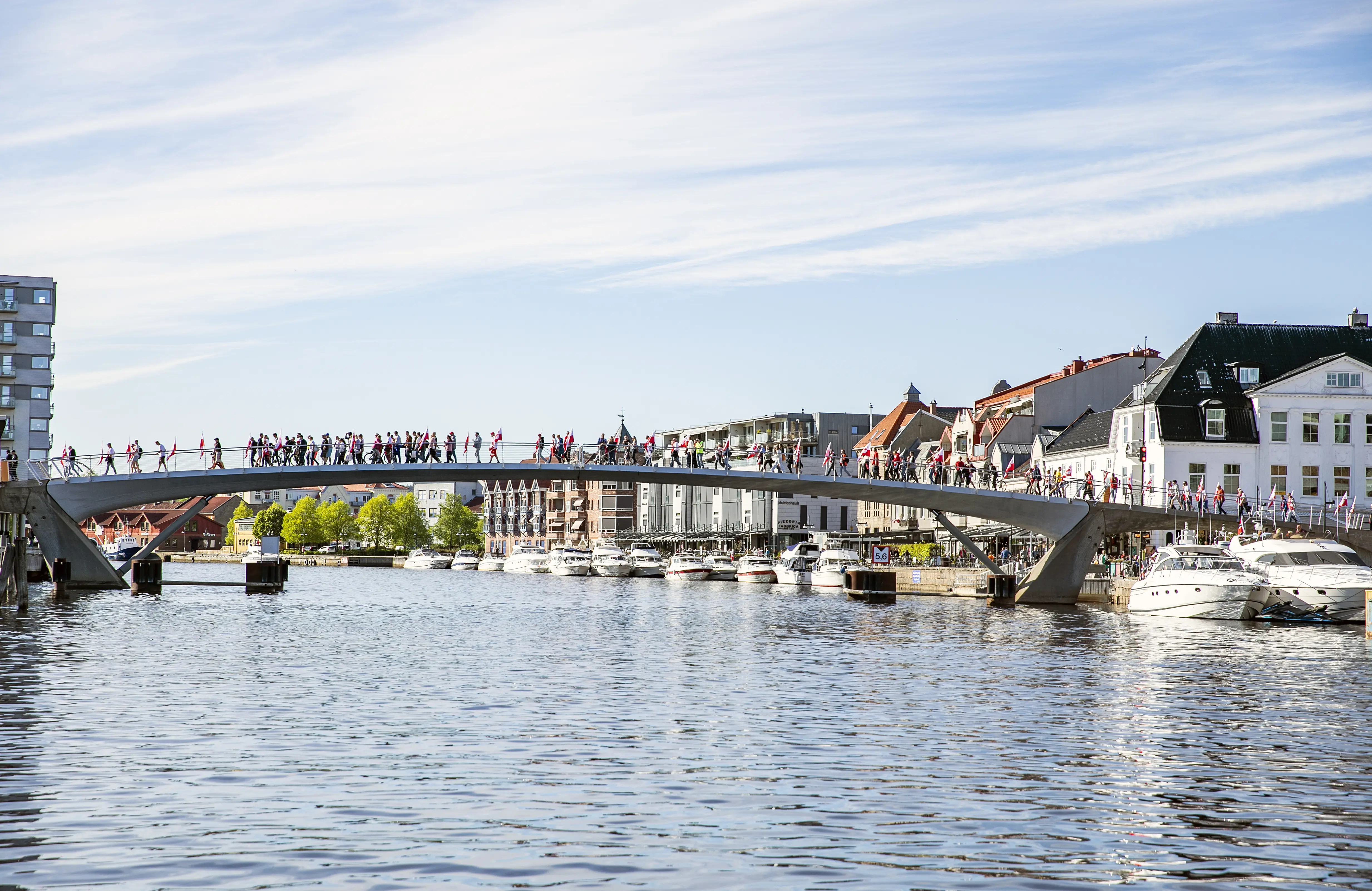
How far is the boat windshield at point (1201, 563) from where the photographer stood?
63.4 m

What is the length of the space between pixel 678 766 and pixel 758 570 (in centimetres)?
10572

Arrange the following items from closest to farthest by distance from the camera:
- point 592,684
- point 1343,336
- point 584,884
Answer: point 584,884
point 592,684
point 1343,336

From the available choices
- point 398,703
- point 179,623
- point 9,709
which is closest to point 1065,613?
point 179,623

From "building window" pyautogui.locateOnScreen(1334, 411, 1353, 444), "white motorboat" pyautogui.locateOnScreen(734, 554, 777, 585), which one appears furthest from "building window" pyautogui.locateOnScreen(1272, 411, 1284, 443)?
"white motorboat" pyautogui.locateOnScreen(734, 554, 777, 585)

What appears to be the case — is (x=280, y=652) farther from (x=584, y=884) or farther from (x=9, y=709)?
(x=584, y=884)

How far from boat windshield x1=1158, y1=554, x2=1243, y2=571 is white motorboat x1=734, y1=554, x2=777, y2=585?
198 feet

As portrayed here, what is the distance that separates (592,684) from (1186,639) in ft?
77.7

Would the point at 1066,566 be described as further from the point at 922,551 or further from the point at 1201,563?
the point at 922,551

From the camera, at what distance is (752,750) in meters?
23.2

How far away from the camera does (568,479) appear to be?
74.6m

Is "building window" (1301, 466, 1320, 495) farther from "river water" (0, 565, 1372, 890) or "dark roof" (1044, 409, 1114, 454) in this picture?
"river water" (0, 565, 1372, 890)

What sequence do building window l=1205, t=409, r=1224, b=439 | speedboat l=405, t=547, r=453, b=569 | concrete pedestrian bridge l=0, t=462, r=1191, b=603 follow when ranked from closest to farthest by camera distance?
concrete pedestrian bridge l=0, t=462, r=1191, b=603
building window l=1205, t=409, r=1224, b=439
speedboat l=405, t=547, r=453, b=569

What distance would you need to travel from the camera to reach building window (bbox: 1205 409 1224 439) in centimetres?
9044

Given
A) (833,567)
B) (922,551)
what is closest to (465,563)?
(922,551)
